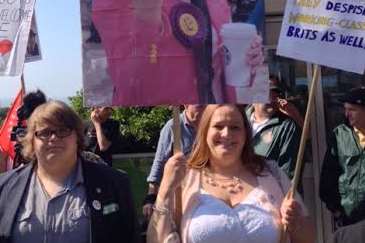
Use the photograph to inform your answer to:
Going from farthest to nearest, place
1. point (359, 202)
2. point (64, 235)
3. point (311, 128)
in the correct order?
point (311, 128)
point (359, 202)
point (64, 235)

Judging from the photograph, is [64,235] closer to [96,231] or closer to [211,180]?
[96,231]

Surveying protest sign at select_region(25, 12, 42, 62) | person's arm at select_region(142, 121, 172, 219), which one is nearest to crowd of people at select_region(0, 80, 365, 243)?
person's arm at select_region(142, 121, 172, 219)

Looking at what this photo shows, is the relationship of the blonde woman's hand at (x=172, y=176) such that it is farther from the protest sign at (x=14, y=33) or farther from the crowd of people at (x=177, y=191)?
the protest sign at (x=14, y=33)

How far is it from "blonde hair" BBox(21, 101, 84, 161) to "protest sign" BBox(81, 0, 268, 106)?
0.60 ft

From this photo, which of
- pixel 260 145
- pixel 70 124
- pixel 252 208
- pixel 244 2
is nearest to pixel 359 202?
pixel 260 145

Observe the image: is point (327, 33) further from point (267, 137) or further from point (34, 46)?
point (34, 46)

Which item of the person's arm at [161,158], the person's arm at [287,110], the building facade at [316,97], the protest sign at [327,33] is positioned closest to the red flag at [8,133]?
the person's arm at [161,158]

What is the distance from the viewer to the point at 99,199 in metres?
3.40

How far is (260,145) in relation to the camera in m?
5.18

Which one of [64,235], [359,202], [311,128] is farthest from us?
[311,128]

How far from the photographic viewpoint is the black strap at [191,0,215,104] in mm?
3459

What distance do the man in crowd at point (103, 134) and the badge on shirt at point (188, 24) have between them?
258 centimetres

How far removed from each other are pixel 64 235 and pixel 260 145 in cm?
224

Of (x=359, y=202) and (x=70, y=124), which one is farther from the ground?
(x=70, y=124)
